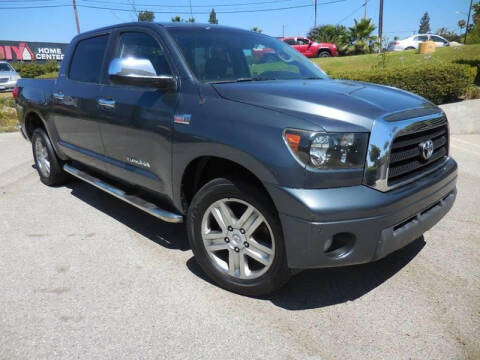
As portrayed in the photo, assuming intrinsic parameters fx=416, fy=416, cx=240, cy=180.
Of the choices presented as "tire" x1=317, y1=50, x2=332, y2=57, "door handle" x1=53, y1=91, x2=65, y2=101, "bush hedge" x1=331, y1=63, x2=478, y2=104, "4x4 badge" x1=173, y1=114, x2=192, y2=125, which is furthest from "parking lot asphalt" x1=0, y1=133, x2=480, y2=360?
"tire" x1=317, y1=50, x2=332, y2=57

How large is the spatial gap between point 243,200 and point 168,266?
1.07 meters

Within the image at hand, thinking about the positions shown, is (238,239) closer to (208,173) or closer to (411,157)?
(208,173)

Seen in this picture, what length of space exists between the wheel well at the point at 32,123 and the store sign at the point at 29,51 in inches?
1485

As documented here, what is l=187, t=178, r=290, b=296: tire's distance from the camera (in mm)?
2568

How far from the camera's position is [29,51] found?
4081 centimetres

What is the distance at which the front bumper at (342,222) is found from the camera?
2.27 metres

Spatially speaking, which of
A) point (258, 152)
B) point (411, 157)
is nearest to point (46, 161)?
point (258, 152)

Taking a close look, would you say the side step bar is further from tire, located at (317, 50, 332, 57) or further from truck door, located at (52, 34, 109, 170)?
tire, located at (317, 50, 332, 57)

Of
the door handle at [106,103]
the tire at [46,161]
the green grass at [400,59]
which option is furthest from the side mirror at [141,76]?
the green grass at [400,59]

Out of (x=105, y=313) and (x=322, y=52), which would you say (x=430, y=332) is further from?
(x=322, y=52)

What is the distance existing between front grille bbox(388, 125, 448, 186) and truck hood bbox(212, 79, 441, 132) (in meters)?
0.16

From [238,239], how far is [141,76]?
1.34 metres

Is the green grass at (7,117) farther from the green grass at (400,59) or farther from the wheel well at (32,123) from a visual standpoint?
the green grass at (400,59)

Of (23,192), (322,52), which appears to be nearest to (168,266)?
(23,192)
